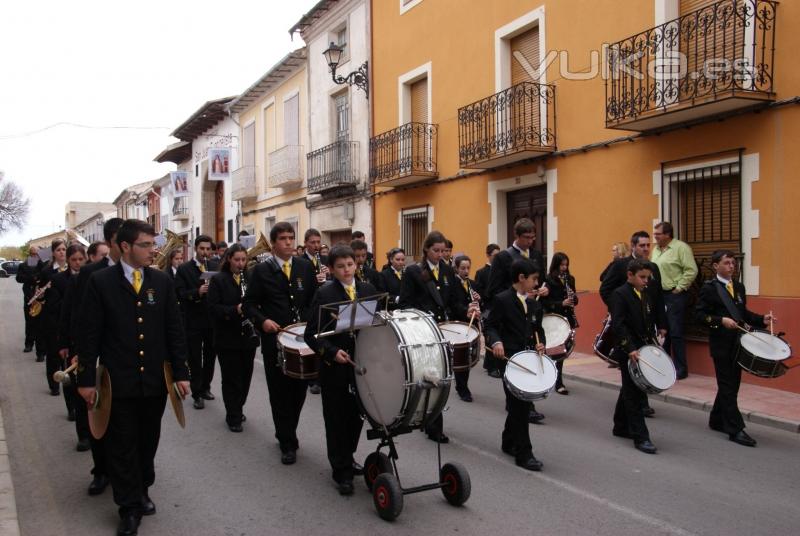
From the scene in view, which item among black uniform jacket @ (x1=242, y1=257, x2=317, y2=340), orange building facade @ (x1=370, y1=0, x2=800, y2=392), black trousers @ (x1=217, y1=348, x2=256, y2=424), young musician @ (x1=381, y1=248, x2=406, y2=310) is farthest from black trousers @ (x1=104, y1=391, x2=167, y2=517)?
orange building facade @ (x1=370, y1=0, x2=800, y2=392)

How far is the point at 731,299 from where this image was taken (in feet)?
22.2

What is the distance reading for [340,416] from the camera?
505 centimetres

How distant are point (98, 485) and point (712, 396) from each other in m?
6.84

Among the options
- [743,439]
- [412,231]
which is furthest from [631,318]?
[412,231]

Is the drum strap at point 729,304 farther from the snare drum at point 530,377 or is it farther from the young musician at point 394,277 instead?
the young musician at point 394,277

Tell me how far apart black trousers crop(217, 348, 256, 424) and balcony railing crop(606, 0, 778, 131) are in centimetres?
645

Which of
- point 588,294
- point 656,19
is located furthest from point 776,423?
point 656,19

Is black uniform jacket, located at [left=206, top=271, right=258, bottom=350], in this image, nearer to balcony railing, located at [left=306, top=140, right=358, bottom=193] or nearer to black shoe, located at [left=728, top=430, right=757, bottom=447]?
black shoe, located at [left=728, top=430, right=757, bottom=447]

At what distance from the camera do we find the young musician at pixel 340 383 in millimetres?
5020

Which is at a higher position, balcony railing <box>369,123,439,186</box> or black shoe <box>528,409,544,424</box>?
balcony railing <box>369,123,439,186</box>

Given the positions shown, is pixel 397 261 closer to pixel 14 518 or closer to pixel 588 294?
pixel 588 294

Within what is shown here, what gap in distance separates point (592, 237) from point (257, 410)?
22.1 feet

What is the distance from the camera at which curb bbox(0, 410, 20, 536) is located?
4441 mm

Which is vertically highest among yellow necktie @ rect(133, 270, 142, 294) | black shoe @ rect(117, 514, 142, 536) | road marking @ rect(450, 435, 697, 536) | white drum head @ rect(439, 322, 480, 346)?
yellow necktie @ rect(133, 270, 142, 294)
